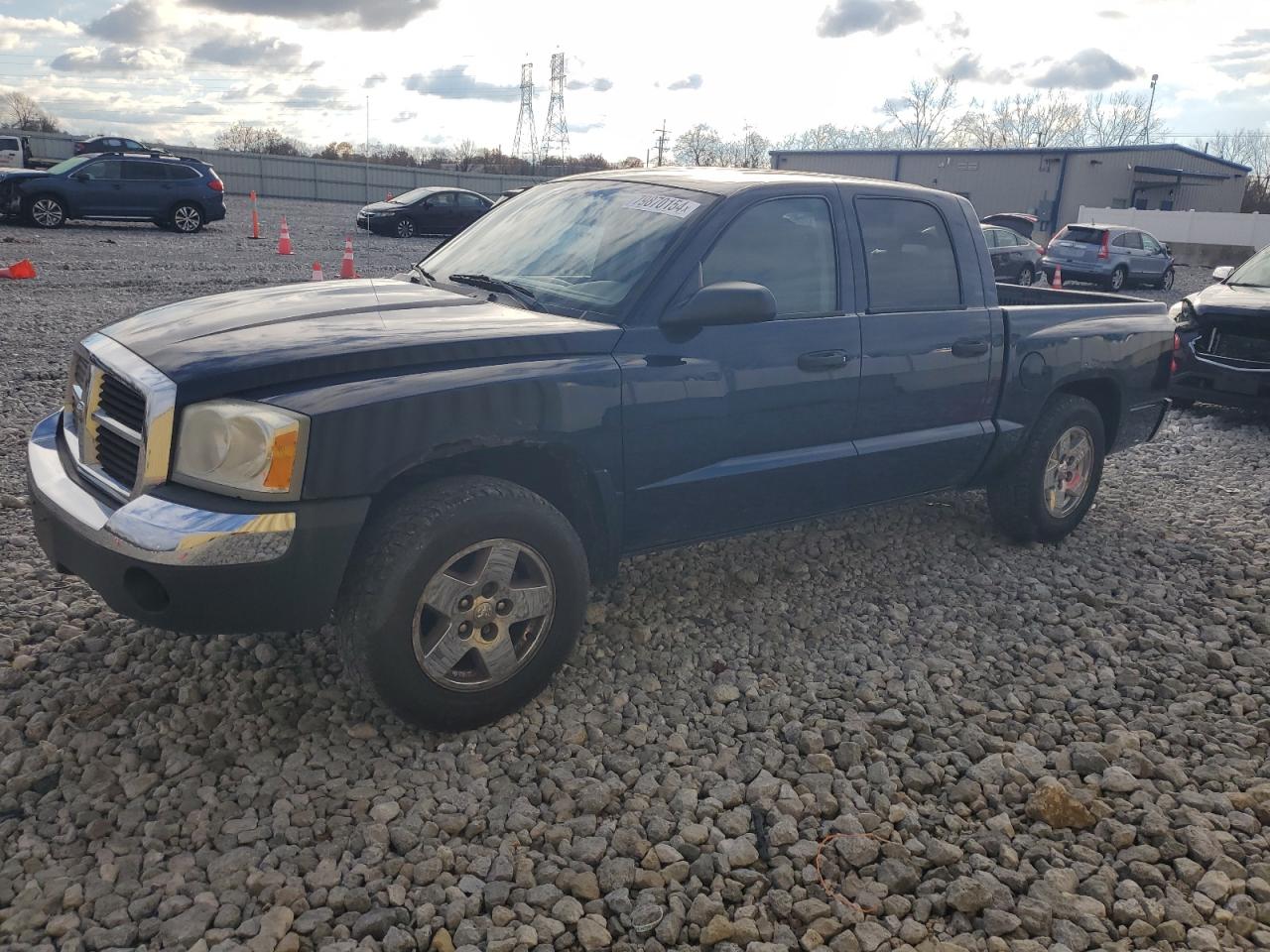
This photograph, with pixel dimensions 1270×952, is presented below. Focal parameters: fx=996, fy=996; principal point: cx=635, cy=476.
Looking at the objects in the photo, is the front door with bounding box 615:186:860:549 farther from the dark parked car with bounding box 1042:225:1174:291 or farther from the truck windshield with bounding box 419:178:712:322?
the dark parked car with bounding box 1042:225:1174:291

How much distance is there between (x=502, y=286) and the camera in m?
3.96

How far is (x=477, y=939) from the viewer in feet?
8.16

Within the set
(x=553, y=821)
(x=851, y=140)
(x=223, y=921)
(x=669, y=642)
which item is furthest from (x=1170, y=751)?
(x=851, y=140)

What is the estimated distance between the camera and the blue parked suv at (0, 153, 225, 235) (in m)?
18.8

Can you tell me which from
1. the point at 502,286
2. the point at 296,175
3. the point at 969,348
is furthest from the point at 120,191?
the point at 296,175

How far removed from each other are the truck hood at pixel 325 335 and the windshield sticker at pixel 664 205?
653mm

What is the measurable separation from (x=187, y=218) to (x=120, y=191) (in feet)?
4.30

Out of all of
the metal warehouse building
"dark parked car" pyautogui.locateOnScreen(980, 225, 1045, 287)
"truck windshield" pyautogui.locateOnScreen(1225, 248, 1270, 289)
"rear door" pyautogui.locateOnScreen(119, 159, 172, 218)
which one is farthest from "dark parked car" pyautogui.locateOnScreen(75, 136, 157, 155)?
"truck windshield" pyautogui.locateOnScreen(1225, 248, 1270, 289)

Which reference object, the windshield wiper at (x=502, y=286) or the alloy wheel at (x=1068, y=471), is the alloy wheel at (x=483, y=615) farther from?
the alloy wheel at (x=1068, y=471)

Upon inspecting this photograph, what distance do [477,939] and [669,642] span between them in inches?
68.8

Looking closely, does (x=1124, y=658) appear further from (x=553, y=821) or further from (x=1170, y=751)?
(x=553, y=821)

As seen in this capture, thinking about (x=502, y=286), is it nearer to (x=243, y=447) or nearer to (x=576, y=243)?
(x=576, y=243)

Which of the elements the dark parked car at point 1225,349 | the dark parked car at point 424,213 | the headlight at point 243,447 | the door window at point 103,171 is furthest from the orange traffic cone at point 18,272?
the dark parked car at point 1225,349

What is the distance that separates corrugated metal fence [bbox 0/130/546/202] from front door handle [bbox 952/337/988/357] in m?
41.3
